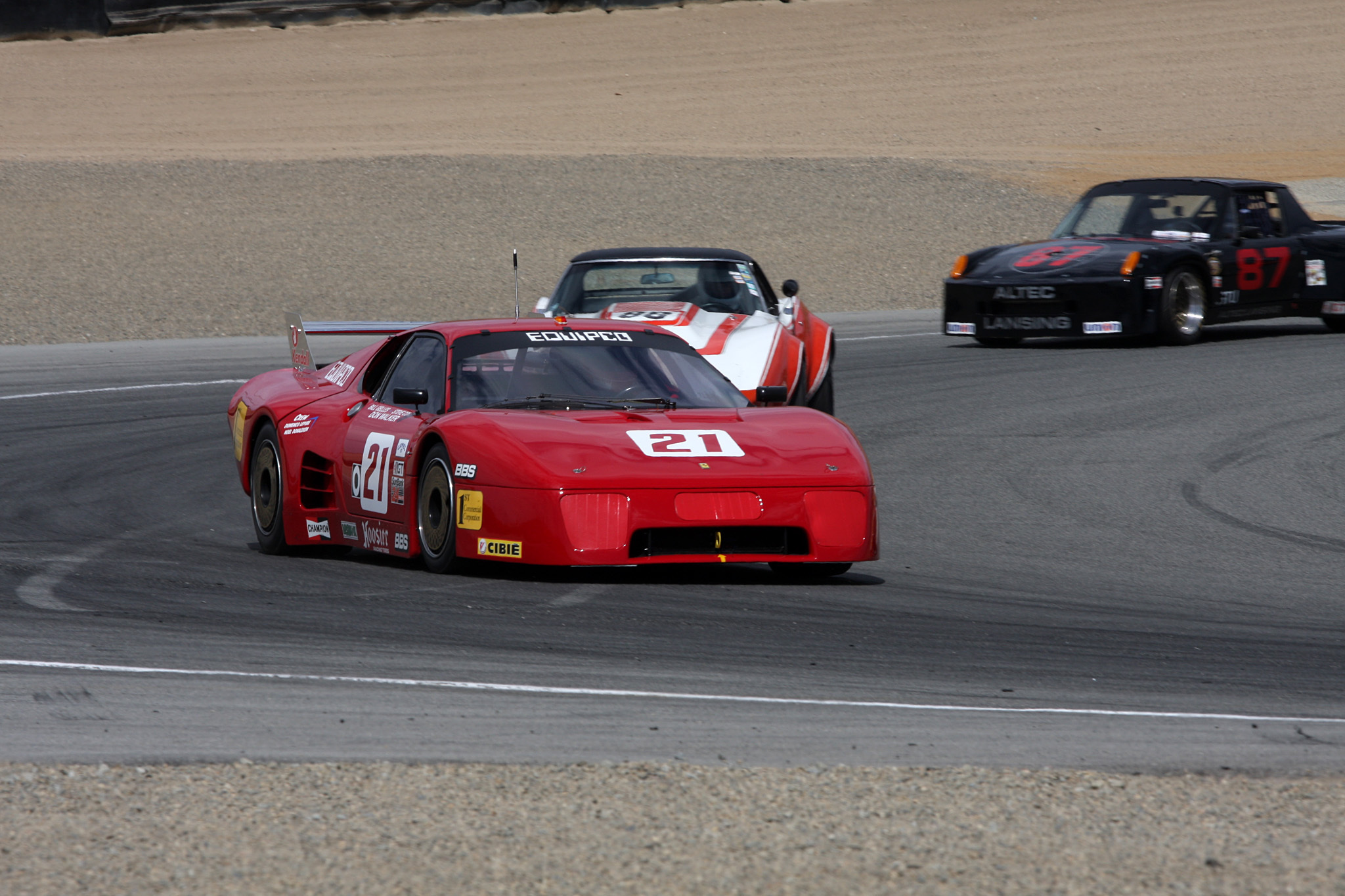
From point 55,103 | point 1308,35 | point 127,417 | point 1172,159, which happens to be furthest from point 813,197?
point 1308,35

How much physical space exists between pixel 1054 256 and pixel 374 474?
9.66 metres

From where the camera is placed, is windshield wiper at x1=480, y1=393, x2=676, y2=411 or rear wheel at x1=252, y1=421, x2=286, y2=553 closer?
windshield wiper at x1=480, y1=393, x2=676, y2=411

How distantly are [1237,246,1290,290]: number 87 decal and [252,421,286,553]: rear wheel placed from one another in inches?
410

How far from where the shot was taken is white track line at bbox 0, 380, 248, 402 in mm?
14672

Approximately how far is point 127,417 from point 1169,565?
794 cm

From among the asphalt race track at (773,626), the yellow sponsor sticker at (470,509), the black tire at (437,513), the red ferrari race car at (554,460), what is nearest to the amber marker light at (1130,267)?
the asphalt race track at (773,626)

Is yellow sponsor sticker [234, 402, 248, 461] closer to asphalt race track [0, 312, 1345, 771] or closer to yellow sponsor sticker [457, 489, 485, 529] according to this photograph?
asphalt race track [0, 312, 1345, 771]

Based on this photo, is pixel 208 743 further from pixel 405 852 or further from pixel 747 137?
pixel 747 137

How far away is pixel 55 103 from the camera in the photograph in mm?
44188

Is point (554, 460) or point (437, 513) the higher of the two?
point (554, 460)

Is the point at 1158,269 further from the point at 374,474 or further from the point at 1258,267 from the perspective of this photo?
the point at 374,474

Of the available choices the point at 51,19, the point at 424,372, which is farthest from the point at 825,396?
the point at 51,19

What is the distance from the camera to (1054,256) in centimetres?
1652

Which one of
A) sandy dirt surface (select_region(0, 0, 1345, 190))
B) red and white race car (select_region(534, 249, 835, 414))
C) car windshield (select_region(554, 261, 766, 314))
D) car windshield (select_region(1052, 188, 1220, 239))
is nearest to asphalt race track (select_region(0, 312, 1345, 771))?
red and white race car (select_region(534, 249, 835, 414))
